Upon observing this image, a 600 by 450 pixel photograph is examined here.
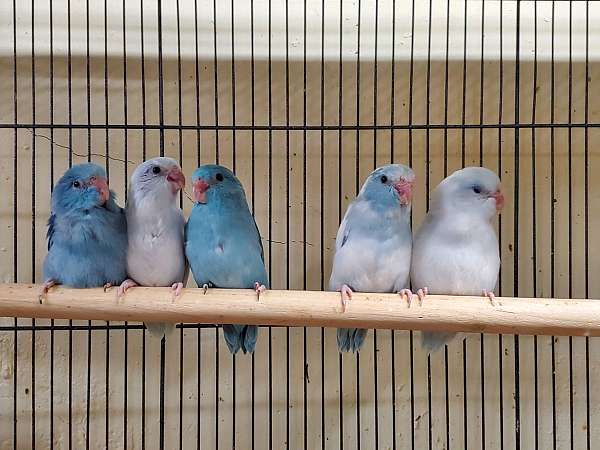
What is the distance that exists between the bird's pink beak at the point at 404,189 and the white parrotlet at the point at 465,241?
0.08 meters

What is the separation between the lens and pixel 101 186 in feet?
3.58

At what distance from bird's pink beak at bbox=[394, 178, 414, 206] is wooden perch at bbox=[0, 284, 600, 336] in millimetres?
195

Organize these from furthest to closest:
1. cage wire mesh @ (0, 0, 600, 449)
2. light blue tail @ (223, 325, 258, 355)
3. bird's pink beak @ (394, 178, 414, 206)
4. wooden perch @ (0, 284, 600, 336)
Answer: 1. cage wire mesh @ (0, 0, 600, 449)
2. light blue tail @ (223, 325, 258, 355)
3. bird's pink beak @ (394, 178, 414, 206)
4. wooden perch @ (0, 284, 600, 336)

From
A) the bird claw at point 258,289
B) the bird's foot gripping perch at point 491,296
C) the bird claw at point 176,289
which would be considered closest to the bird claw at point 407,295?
the bird's foot gripping perch at point 491,296

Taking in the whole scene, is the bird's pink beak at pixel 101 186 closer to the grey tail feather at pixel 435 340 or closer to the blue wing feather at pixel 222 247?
the blue wing feather at pixel 222 247

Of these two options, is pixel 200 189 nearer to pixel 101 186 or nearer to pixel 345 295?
pixel 101 186

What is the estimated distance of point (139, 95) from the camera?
1625 millimetres

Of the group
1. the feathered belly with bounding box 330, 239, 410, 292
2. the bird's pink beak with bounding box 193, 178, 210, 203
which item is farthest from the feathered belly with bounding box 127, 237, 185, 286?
Answer: the feathered belly with bounding box 330, 239, 410, 292

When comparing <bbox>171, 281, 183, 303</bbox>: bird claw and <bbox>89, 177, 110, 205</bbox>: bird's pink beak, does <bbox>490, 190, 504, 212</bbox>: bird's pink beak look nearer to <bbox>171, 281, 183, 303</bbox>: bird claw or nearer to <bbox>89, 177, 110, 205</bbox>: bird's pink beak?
<bbox>171, 281, 183, 303</bbox>: bird claw

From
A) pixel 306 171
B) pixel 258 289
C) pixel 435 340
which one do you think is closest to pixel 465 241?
pixel 435 340

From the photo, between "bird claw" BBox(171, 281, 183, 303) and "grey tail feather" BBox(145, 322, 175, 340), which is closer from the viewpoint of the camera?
"bird claw" BBox(171, 281, 183, 303)

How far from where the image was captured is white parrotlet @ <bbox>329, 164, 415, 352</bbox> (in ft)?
3.61

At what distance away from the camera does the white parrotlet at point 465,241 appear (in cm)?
110

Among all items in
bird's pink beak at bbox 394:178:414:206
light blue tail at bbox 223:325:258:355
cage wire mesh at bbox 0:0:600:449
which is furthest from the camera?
cage wire mesh at bbox 0:0:600:449
